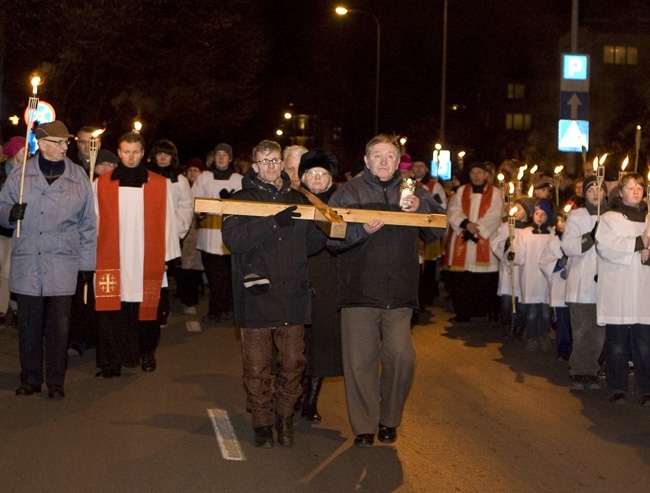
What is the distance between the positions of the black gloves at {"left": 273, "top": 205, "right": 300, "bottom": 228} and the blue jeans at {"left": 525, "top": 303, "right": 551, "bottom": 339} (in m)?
A: 6.48

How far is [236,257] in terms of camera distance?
816 centimetres

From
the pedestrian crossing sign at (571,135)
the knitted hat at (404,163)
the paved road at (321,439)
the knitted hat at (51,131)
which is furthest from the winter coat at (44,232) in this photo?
the pedestrian crossing sign at (571,135)

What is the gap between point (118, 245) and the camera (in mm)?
11141

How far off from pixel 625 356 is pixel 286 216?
4.09 meters

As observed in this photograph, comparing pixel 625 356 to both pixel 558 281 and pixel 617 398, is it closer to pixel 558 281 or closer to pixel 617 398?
pixel 617 398

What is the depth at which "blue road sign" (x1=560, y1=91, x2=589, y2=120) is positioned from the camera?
59.8 ft

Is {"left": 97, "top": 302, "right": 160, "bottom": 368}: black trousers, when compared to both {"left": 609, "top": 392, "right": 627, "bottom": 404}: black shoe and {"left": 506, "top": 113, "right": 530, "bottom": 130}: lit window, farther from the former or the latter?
{"left": 506, "top": 113, "right": 530, "bottom": 130}: lit window

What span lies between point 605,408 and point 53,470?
486 centimetres

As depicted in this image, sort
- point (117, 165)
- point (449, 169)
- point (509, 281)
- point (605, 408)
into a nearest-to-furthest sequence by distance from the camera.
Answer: point (605, 408) → point (117, 165) → point (509, 281) → point (449, 169)

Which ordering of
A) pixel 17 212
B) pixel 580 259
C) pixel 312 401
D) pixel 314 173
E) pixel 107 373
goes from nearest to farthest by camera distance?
pixel 314 173, pixel 312 401, pixel 17 212, pixel 580 259, pixel 107 373

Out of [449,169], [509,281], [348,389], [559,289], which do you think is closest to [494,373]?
[559,289]

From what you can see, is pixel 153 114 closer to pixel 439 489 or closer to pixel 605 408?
pixel 605 408

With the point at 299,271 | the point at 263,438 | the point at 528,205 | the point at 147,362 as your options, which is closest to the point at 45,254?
the point at 147,362

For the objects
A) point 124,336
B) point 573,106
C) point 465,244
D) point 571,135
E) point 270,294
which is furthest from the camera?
point 573,106
